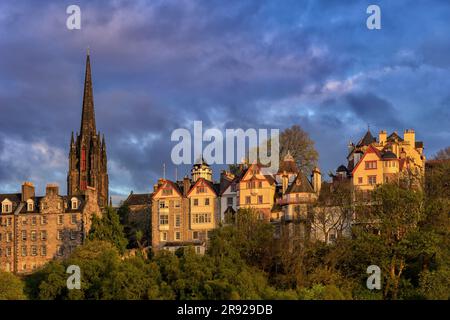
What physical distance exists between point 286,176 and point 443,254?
21.4 metres

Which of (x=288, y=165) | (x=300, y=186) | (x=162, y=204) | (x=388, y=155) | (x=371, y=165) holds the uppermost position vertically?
(x=388, y=155)

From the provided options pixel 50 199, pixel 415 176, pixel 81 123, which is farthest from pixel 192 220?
pixel 81 123

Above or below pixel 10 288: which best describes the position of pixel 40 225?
above

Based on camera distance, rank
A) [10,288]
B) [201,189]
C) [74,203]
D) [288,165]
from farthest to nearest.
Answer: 1. [74,203]
2. [288,165]
3. [201,189]
4. [10,288]

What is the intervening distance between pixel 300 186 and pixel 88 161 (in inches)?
1881

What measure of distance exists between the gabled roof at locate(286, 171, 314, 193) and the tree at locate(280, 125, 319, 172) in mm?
11944

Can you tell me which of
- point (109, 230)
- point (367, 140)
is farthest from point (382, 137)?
point (109, 230)

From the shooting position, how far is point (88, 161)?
454 ft

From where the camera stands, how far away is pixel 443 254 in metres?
82.2

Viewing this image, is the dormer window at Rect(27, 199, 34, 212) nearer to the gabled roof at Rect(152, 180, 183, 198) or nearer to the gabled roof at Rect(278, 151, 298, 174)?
the gabled roof at Rect(152, 180, 183, 198)

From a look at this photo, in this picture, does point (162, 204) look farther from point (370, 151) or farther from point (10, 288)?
point (10, 288)

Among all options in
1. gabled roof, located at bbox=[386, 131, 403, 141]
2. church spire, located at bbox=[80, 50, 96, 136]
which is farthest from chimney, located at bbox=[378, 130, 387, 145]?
church spire, located at bbox=[80, 50, 96, 136]

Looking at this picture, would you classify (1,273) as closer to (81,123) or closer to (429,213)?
(429,213)
